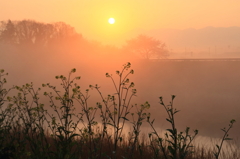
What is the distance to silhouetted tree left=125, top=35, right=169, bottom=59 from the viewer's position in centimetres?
8181

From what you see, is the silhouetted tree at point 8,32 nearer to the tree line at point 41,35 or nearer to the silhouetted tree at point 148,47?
the tree line at point 41,35

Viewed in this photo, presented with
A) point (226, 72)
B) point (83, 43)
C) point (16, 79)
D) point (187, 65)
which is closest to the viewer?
point (226, 72)

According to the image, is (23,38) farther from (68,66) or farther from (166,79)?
(166,79)

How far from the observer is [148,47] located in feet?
271

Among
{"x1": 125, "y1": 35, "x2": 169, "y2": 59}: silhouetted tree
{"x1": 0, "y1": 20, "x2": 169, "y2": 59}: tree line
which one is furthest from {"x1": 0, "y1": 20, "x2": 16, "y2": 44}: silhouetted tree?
{"x1": 125, "y1": 35, "x2": 169, "y2": 59}: silhouetted tree

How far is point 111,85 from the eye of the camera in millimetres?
46625

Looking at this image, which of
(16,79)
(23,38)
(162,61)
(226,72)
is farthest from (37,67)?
(226,72)

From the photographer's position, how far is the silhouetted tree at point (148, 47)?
81.8 meters

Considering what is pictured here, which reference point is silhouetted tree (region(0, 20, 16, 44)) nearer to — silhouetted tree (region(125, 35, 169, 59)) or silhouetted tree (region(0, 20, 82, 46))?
silhouetted tree (region(0, 20, 82, 46))

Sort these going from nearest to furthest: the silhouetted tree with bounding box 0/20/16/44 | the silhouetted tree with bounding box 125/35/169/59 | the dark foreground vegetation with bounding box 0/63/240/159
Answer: the dark foreground vegetation with bounding box 0/63/240/159 < the silhouetted tree with bounding box 0/20/16/44 < the silhouetted tree with bounding box 125/35/169/59

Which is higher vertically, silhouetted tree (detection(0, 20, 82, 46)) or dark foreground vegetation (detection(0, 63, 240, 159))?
silhouetted tree (detection(0, 20, 82, 46))

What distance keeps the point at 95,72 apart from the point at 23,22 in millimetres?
28724

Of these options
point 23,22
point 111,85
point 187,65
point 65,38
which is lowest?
point 111,85

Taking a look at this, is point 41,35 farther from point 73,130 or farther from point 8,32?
point 73,130
